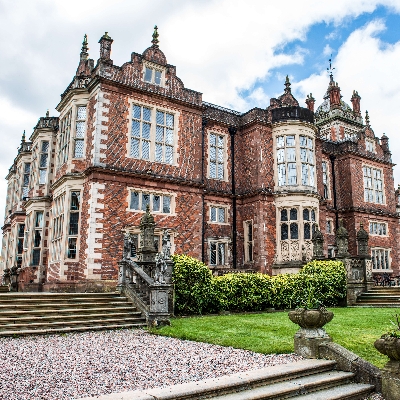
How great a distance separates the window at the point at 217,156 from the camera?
23.2 m

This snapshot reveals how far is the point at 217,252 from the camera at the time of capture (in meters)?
22.0

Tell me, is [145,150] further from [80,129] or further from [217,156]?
[217,156]

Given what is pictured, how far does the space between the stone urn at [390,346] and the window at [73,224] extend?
14.6 meters

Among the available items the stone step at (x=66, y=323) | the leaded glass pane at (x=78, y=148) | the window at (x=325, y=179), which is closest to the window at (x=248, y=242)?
the window at (x=325, y=179)

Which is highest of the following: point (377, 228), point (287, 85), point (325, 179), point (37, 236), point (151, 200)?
point (287, 85)

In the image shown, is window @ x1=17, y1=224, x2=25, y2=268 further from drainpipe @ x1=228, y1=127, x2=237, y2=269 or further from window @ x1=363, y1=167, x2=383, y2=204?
window @ x1=363, y1=167, x2=383, y2=204

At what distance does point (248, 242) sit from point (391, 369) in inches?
662

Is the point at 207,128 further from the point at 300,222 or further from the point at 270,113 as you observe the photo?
the point at 300,222

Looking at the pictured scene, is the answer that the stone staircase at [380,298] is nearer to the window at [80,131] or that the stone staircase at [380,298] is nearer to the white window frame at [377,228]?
the white window frame at [377,228]

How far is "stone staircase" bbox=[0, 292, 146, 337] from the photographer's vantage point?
10727mm

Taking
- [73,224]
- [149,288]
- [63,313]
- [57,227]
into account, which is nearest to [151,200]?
[73,224]

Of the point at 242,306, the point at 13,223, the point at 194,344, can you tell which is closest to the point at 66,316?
the point at 194,344

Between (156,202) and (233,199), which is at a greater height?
(233,199)

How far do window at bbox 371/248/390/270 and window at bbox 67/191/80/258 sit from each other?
21731mm
